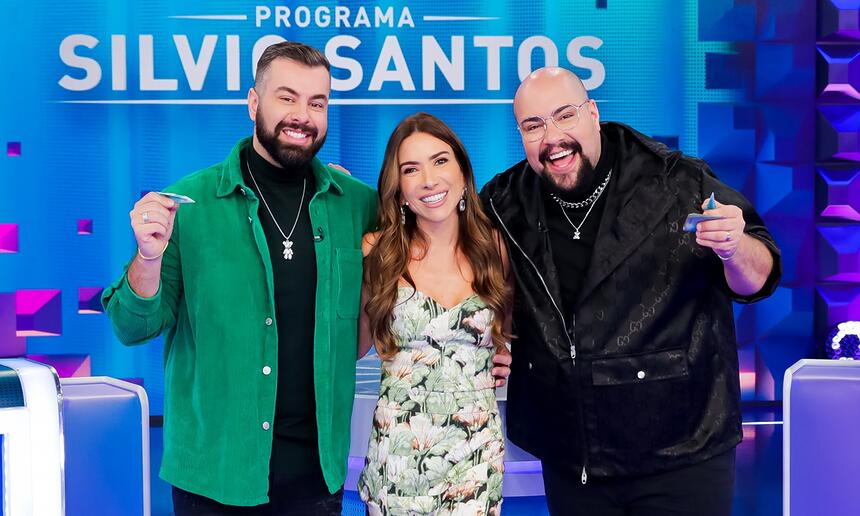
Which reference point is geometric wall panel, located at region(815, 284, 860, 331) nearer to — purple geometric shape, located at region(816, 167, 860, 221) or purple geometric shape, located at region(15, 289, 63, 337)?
purple geometric shape, located at region(816, 167, 860, 221)

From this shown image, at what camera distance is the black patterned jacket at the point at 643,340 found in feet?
7.76

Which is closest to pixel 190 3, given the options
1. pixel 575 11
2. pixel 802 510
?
pixel 575 11

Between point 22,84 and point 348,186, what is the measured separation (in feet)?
Answer: 13.8

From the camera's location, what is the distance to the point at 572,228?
251 cm

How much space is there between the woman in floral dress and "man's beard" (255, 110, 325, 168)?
257mm

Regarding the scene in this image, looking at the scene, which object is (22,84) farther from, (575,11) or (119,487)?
(119,487)

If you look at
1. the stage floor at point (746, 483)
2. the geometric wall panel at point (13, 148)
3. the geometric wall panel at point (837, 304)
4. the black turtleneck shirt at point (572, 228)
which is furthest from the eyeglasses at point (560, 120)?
the geometric wall panel at point (13, 148)

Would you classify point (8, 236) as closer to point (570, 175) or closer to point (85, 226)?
point (85, 226)

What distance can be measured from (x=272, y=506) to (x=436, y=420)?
480 millimetres

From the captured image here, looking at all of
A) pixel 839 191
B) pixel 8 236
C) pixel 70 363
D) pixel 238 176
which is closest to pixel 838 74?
pixel 839 191

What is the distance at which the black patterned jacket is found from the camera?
93.1 inches

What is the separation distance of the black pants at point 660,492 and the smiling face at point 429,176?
2.63ft

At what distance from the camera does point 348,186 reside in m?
2.59

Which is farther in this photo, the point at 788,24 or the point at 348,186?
the point at 788,24
